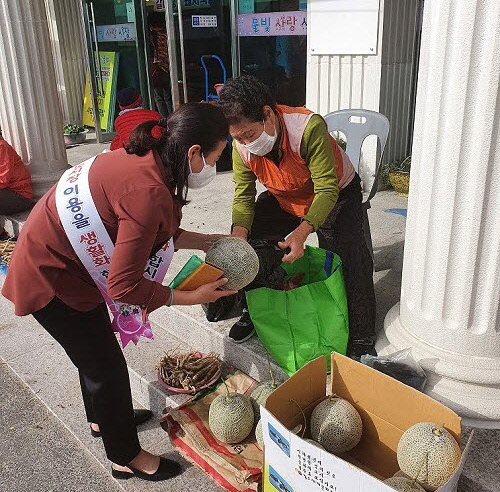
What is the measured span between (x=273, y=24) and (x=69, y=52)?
5.28m

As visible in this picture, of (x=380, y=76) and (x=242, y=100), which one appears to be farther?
(x=380, y=76)

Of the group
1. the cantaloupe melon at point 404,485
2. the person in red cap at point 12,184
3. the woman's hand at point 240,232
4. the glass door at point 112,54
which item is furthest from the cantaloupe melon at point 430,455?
the glass door at point 112,54

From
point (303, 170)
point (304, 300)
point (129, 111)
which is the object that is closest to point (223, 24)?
point (129, 111)

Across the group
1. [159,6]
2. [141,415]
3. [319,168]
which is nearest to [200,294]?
[319,168]

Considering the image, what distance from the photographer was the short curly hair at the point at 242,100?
8.60 feet

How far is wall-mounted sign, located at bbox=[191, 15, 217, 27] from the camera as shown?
6969mm

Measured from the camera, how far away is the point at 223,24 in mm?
6965

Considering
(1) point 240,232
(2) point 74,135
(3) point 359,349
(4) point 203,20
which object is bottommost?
(2) point 74,135

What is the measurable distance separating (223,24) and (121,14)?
274 cm

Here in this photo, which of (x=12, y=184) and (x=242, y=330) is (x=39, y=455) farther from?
(x=12, y=184)

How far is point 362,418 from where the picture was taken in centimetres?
237

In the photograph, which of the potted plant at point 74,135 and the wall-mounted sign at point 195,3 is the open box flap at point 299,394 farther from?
the potted plant at point 74,135

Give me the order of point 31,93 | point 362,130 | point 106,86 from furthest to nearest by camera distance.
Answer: point 106,86, point 31,93, point 362,130

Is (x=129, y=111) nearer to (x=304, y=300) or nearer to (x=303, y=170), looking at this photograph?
(x=303, y=170)
